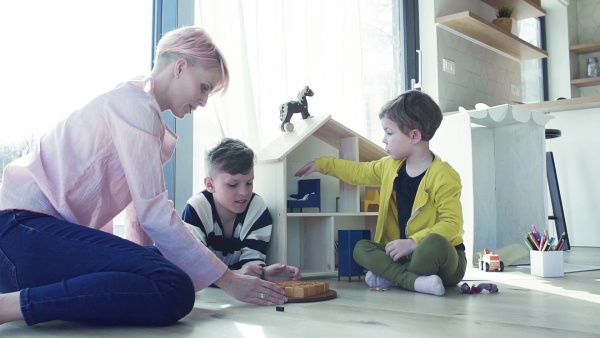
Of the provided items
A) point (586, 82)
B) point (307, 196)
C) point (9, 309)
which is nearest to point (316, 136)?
point (307, 196)

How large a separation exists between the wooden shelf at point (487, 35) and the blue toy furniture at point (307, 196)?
5.27ft

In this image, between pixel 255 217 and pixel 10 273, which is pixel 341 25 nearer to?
pixel 255 217

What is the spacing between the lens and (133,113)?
1198 millimetres

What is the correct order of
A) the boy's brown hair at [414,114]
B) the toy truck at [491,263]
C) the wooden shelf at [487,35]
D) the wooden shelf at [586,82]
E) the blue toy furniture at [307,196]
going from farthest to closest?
the wooden shelf at [586,82], the wooden shelf at [487,35], the toy truck at [491,263], the blue toy furniture at [307,196], the boy's brown hair at [414,114]

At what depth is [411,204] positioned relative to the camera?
188 cm

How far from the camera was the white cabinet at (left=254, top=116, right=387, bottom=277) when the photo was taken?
191cm

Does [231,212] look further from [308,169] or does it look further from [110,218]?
[110,218]

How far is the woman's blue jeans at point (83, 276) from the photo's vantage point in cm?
104

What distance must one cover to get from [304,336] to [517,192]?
1.99 meters

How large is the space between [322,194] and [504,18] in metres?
2.18

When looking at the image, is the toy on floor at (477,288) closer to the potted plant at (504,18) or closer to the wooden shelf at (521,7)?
the potted plant at (504,18)

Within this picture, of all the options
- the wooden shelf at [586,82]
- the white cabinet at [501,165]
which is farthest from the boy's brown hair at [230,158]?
the wooden shelf at [586,82]

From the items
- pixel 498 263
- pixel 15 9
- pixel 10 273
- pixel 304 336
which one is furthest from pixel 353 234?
pixel 15 9

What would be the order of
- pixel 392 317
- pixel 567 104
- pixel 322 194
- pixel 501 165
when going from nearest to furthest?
pixel 392 317 < pixel 322 194 < pixel 501 165 < pixel 567 104
